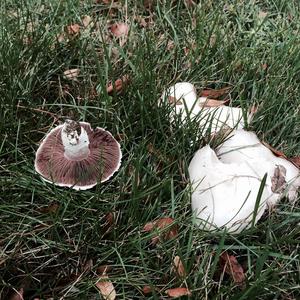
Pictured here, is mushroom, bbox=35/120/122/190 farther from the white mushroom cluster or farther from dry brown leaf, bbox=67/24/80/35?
dry brown leaf, bbox=67/24/80/35

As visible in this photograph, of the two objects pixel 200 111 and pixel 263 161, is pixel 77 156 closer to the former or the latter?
pixel 200 111

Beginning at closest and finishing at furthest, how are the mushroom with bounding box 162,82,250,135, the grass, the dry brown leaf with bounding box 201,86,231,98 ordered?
the grass < the mushroom with bounding box 162,82,250,135 < the dry brown leaf with bounding box 201,86,231,98

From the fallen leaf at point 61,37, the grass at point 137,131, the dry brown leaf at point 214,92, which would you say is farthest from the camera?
the fallen leaf at point 61,37

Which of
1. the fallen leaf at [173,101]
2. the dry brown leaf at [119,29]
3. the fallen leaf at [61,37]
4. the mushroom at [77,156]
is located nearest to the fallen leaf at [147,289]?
the mushroom at [77,156]

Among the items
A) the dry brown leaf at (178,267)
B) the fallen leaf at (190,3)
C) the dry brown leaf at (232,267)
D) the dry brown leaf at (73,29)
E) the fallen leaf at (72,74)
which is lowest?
the dry brown leaf at (232,267)

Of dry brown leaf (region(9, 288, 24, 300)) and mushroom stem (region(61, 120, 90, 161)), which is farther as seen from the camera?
mushroom stem (region(61, 120, 90, 161))

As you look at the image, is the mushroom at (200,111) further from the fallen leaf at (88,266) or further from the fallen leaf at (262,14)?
the fallen leaf at (262,14)

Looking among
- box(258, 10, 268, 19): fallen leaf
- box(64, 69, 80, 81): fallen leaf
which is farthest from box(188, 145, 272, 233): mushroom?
box(258, 10, 268, 19): fallen leaf
